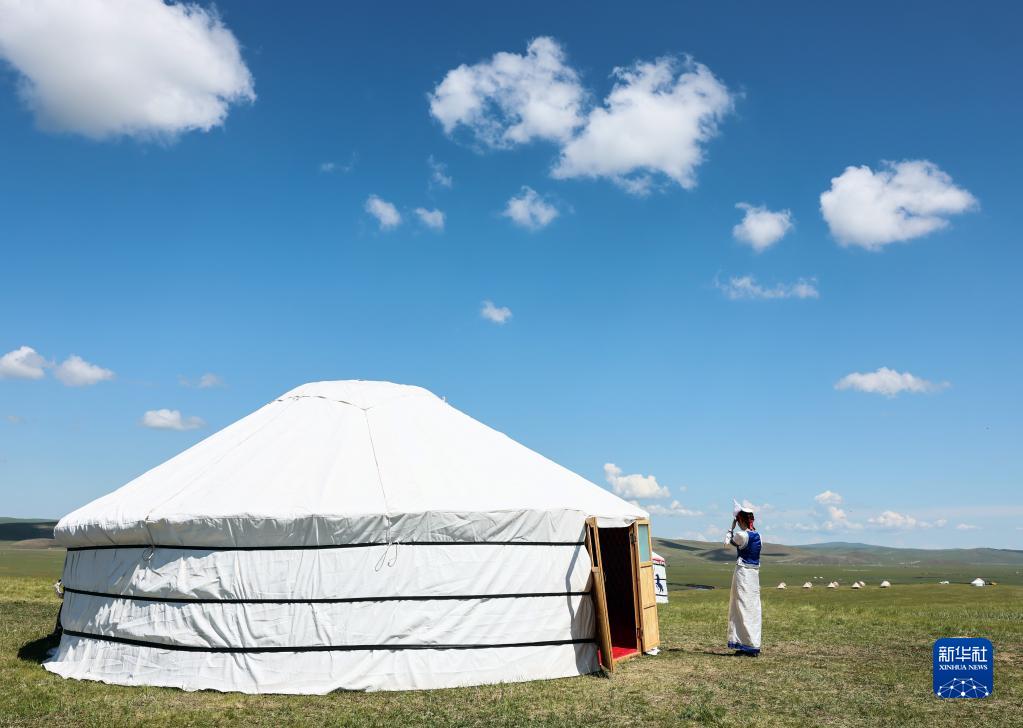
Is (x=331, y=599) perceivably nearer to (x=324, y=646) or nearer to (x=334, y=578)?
(x=334, y=578)

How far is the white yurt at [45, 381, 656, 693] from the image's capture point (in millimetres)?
6801

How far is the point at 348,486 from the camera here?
23.9ft

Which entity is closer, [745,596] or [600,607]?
[600,607]

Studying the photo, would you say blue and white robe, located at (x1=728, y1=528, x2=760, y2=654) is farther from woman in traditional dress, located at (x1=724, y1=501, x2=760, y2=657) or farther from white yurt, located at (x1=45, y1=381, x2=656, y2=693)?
white yurt, located at (x1=45, y1=381, x2=656, y2=693)

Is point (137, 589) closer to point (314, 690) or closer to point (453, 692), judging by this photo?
point (314, 690)

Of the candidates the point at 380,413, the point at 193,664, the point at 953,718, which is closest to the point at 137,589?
the point at 193,664

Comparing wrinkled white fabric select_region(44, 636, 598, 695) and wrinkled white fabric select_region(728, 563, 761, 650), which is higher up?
wrinkled white fabric select_region(728, 563, 761, 650)

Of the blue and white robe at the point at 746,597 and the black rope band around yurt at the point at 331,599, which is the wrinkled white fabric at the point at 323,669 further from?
the blue and white robe at the point at 746,597

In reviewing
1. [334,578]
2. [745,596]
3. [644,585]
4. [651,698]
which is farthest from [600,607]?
[334,578]

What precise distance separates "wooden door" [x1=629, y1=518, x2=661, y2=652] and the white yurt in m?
0.63

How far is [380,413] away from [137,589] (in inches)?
113

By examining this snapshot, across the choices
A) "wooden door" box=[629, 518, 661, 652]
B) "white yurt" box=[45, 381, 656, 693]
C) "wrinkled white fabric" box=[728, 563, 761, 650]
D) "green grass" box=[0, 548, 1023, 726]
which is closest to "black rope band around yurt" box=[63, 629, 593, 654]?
"white yurt" box=[45, 381, 656, 693]

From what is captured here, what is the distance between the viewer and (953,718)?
5.79 meters

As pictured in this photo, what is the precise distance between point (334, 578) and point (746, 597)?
4.31 meters
